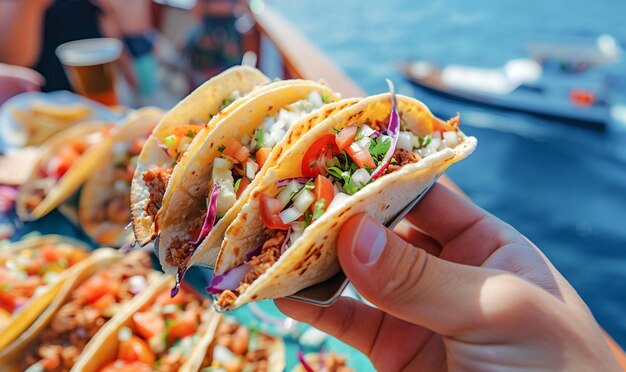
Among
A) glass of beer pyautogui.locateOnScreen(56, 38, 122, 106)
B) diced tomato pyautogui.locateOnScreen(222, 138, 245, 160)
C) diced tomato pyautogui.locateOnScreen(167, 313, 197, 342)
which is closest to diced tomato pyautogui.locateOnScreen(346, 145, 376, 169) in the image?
diced tomato pyautogui.locateOnScreen(222, 138, 245, 160)

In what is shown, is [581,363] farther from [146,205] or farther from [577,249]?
[577,249]

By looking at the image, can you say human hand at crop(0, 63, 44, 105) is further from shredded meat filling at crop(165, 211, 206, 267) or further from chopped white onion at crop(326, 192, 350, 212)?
chopped white onion at crop(326, 192, 350, 212)

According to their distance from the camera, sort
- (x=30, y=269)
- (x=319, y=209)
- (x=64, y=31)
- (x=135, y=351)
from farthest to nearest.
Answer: (x=64, y=31), (x=30, y=269), (x=135, y=351), (x=319, y=209)

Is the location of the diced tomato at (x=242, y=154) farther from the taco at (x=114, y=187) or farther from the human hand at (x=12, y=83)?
the human hand at (x=12, y=83)

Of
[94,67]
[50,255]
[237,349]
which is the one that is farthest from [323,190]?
[94,67]

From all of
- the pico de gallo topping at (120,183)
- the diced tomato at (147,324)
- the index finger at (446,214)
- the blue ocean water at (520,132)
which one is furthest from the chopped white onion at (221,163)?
the blue ocean water at (520,132)

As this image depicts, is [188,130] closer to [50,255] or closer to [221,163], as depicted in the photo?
[221,163]

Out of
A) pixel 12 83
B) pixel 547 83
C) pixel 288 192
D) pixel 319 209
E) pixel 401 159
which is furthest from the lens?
pixel 547 83
